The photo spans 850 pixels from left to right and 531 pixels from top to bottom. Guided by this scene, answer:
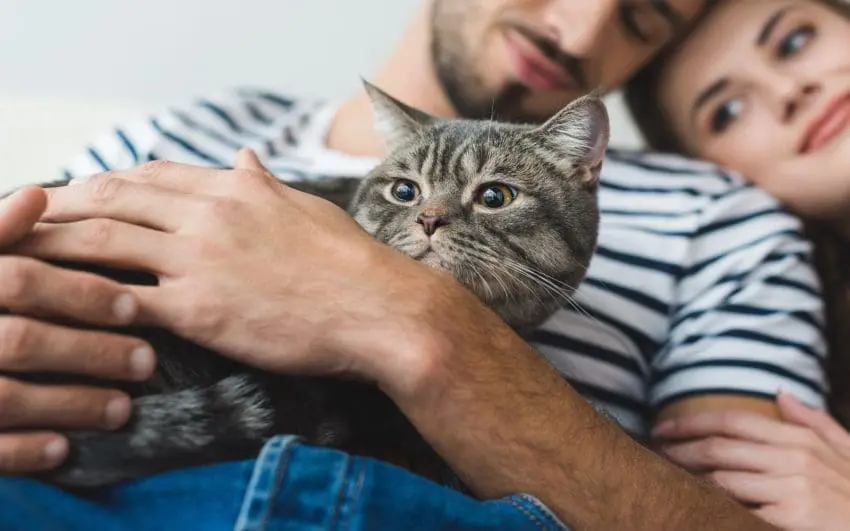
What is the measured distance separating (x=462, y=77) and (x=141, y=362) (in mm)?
930

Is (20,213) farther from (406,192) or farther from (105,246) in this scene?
(406,192)

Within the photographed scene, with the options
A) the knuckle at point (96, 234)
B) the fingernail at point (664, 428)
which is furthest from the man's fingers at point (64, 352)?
the fingernail at point (664, 428)

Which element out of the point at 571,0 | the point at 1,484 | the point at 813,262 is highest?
the point at 571,0

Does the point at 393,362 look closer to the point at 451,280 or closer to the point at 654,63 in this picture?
the point at 451,280

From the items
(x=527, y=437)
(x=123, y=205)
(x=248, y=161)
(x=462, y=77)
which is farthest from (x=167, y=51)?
(x=527, y=437)

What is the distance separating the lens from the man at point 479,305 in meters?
0.80

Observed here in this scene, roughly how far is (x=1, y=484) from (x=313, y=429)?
297 millimetres

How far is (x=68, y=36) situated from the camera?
191cm

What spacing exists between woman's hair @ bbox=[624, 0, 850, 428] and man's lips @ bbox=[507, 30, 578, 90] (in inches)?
12.3

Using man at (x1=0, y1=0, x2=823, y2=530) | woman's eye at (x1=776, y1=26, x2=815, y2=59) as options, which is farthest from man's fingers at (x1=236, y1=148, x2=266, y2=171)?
woman's eye at (x1=776, y1=26, x2=815, y2=59)

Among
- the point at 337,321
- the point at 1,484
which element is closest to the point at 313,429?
the point at 337,321

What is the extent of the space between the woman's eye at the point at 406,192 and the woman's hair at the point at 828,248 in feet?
2.55

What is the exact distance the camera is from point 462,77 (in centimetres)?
152

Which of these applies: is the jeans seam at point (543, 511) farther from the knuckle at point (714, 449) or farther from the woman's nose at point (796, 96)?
the woman's nose at point (796, 96)
